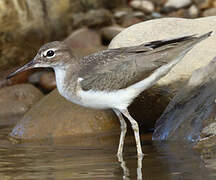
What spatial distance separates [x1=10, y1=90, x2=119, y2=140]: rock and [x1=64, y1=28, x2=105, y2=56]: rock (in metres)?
3.85

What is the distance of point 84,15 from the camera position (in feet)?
48.5

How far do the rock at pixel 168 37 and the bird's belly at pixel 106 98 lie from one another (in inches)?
51.7

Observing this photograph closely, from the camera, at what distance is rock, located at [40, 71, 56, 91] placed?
41.4 ft

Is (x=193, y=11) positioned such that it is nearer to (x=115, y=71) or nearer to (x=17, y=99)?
(x=17, y=99)

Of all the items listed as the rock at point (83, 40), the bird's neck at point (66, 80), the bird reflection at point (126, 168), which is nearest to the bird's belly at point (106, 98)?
the bird's neck at point (66, 80)

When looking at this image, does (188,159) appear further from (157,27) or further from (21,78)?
(21,78)

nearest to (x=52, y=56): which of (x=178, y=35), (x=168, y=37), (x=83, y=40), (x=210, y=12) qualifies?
(x=168, y=37)

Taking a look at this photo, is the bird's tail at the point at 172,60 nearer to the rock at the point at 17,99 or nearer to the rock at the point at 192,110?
the rock at the point at 192,110

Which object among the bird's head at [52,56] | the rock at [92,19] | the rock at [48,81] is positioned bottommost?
the rock at [48,81]

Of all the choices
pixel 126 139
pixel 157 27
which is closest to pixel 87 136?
pixel 126 139

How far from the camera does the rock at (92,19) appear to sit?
47.5ft

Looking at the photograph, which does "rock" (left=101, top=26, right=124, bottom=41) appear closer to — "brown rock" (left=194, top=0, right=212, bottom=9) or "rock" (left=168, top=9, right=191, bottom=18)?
"rock" (left=168, top=9, right=191, bottom=18)

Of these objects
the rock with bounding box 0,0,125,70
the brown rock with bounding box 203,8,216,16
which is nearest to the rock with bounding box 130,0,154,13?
the brown rock with bounding box 203,8,216,16

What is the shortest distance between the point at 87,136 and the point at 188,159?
255 cm
